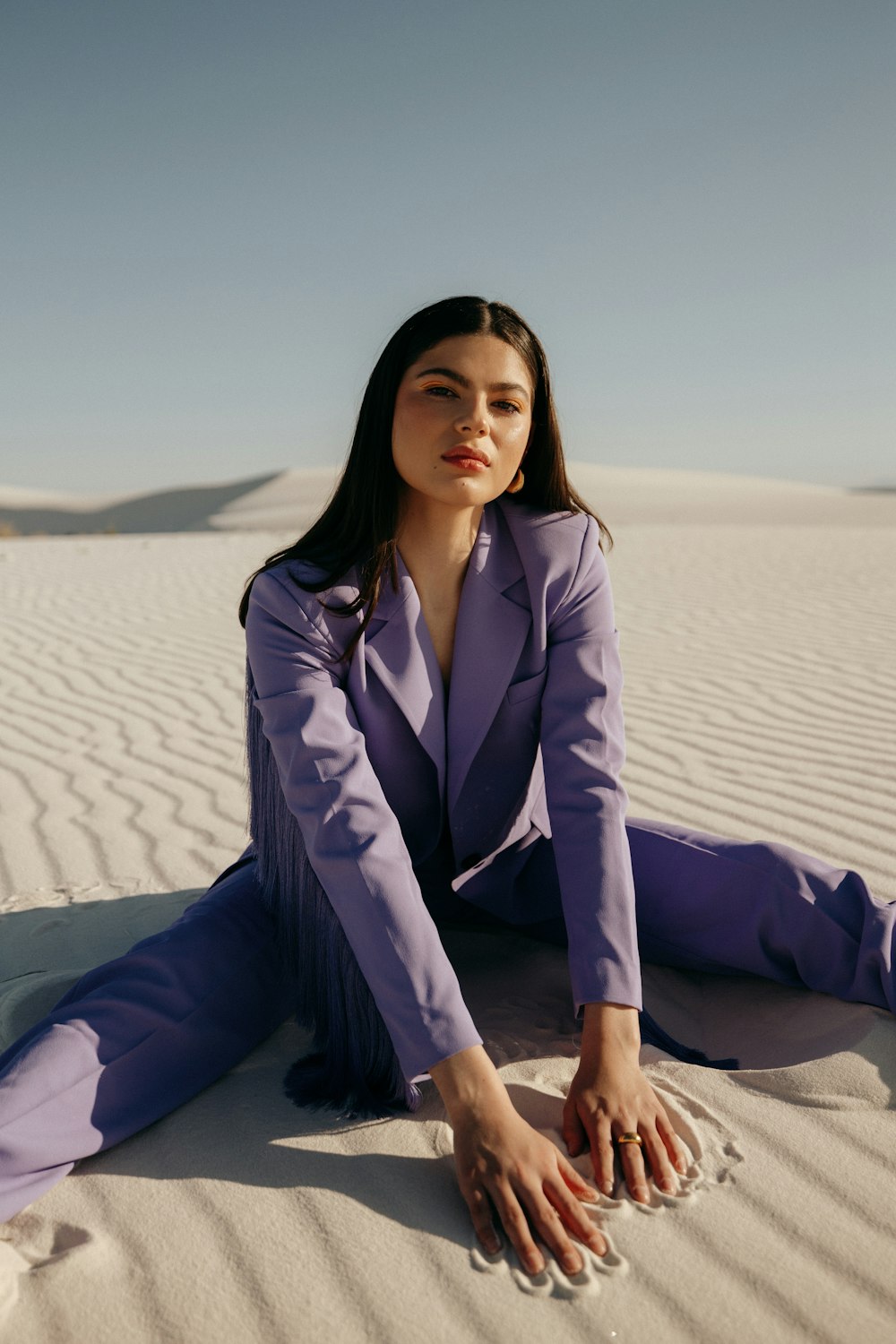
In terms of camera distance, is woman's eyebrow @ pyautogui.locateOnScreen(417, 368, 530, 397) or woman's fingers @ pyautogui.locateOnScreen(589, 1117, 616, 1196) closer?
woman's fingers @ pyautogui.locateOnScreen(589, 1117, 616, 1196)

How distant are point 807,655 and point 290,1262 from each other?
5.87 meters

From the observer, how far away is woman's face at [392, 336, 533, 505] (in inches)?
83.0

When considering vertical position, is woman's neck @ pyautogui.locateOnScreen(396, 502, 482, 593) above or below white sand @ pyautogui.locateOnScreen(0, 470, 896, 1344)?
above

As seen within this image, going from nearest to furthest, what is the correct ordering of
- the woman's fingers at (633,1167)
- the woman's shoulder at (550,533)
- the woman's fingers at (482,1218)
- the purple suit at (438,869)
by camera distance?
the woman's fingers at (482,1218)
the woman's fingers at (633,1167)
the purple suit at (438,869)
the woman's shoulder at (550,533)

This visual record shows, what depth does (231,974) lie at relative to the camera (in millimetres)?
2256

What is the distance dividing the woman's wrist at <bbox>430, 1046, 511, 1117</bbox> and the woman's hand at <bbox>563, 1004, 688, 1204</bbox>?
0.17 m

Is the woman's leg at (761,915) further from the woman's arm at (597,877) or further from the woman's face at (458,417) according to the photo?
the woman's face at (458,417)

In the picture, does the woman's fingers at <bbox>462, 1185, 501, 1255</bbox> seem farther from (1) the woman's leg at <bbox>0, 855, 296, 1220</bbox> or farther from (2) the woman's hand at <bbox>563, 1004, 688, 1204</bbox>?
(1) the woman's leg at <bbox>0, 855, 296, 1220</bbox>

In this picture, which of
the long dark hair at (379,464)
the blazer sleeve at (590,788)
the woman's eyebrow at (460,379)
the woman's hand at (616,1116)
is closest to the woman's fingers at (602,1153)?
the woman's hand at (616,1116)

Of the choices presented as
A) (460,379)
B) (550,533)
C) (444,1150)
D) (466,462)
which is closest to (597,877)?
(444,1150)

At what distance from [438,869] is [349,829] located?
50cm

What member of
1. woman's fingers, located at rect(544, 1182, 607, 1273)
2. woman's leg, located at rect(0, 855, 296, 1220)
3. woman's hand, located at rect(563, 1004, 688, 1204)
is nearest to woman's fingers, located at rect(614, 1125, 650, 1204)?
woman's hand, located at rect(563, 1004, 688, 1204)

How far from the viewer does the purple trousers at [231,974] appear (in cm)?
187

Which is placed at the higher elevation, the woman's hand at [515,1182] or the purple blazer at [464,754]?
the purple blazer at [464,754]
